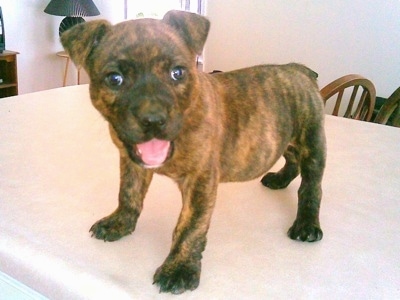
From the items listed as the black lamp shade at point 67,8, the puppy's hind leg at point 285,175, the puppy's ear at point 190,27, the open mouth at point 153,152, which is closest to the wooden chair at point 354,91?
the puppy's hind leg at point 285,175

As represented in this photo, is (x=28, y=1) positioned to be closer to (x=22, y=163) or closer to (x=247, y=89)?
(x=22, y=163)

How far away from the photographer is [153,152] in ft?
2.71

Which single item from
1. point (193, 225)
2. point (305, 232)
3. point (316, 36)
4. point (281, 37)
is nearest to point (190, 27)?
point (193, 225)

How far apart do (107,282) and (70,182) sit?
19.6 inches

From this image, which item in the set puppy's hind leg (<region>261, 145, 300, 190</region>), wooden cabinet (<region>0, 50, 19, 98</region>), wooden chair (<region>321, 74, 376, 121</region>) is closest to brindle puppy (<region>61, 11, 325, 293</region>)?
puppy's hind leg (<region>261, 145, 300, 190</region>)

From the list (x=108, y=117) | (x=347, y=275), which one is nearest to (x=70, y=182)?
(x=108, y=117)

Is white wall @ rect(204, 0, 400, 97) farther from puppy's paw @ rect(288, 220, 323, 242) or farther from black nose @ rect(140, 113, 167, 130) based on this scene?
black nose @ rect(140, 113, 167, 130)

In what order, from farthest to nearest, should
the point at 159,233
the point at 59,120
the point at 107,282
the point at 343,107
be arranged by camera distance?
the point at 343,107, the point at 59,120, the point at 159,233, the point at 107,282

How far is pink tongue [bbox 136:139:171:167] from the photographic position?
82cm

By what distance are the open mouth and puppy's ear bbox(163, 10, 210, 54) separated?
231 millimetres

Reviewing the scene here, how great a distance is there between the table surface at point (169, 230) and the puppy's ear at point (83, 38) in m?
0.40

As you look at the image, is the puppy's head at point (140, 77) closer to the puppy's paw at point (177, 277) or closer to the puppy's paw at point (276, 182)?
the puppy's paw at point (177, 277)

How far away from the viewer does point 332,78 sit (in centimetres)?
387

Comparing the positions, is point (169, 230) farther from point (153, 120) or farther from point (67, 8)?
point (67, 8)
